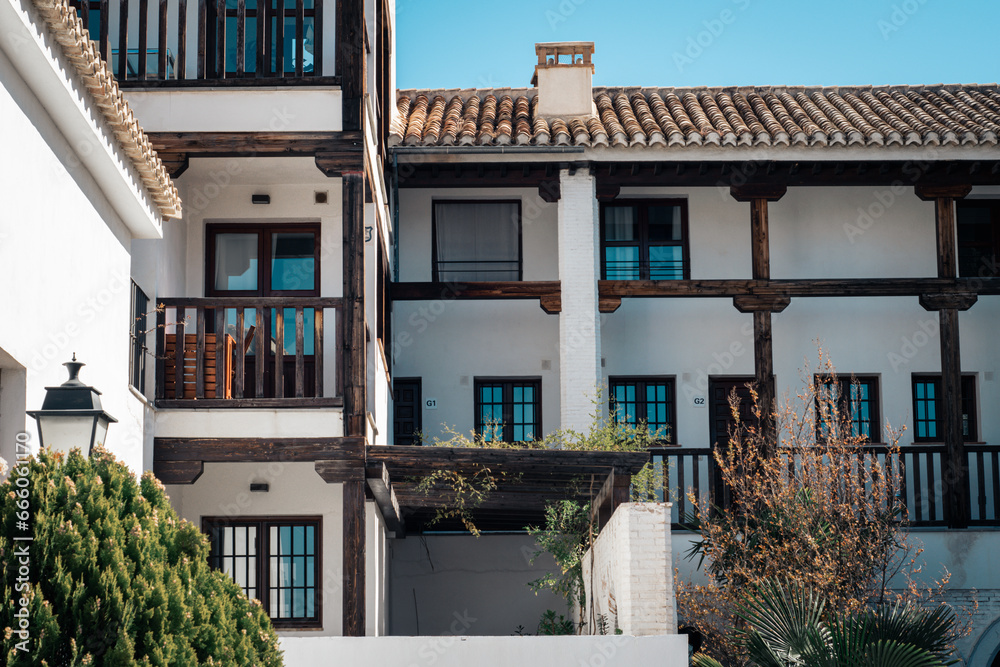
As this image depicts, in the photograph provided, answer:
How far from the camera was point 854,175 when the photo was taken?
664 inches

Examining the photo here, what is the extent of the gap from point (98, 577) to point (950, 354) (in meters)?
13.2

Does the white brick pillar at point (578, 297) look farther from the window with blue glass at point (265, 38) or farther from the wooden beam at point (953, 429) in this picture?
the wooden beam at point (953, 429)

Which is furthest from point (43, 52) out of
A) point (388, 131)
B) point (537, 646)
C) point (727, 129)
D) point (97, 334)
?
point (727, 129)

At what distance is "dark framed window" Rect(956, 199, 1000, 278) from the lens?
18156mm

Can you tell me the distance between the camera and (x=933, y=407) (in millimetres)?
17797

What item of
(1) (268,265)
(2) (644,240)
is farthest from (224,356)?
(2) (644,240)

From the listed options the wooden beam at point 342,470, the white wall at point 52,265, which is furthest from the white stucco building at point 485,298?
the white wall at point 52,265

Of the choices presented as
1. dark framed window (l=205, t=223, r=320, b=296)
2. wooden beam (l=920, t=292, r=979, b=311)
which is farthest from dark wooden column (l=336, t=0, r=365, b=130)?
wooden beam (l=920, t=292, r=979, b=311)

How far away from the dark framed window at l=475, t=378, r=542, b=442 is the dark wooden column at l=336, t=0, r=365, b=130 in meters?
6.08

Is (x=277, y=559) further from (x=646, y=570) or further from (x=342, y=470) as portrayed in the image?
(x=646, y=570)

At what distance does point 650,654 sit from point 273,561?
5.32 metres

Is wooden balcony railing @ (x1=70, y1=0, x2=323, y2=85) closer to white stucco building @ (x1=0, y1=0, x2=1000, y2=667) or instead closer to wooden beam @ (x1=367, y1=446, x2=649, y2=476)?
white stucco building @ (x1=0, y1=0, x2=1000, y2=667)

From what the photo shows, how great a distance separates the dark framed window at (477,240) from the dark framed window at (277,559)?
4.92 m

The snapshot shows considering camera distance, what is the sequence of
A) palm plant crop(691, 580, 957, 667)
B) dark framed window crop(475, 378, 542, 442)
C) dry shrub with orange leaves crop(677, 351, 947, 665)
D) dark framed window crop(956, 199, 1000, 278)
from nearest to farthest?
palm plant crop(691, 580, 957, 667) → dry shrub with orange leaves crop(677, 351, 947, 665) → dark framed window crop(475, 378, 542, 442) → dark framed window crop(956, 199, 1000, 278)
